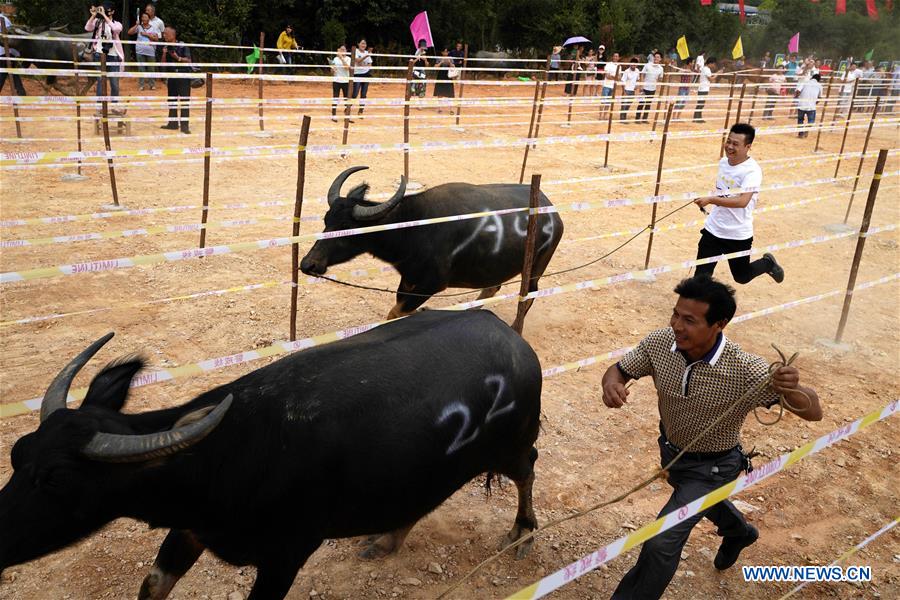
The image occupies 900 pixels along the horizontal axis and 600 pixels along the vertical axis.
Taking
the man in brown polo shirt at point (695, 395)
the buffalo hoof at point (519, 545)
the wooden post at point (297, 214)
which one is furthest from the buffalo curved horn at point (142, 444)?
the wooden post at point (297, 214)

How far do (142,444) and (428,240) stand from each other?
376 cm

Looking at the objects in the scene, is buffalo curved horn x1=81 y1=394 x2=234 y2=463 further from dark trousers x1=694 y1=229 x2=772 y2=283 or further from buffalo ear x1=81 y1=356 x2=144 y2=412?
dark trousers x1=694 y1=229 x2=772 y2=283

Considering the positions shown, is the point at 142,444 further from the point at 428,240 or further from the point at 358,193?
the point at 358,193

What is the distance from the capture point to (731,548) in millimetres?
3609

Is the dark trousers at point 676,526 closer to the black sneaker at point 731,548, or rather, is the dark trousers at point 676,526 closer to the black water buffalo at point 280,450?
the black sneaker at point 731,548

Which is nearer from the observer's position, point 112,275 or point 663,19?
point 112,275

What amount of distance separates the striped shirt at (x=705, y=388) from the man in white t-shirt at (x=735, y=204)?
2.94 m

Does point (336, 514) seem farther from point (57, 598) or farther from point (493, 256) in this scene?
point (493, 256)

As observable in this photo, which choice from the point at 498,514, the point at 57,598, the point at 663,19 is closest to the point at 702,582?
the point at 498,514

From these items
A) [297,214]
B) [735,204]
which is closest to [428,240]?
[297,214]

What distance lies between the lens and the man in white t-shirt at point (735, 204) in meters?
5.79

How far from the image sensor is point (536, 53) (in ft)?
105

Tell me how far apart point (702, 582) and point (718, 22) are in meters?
44.0

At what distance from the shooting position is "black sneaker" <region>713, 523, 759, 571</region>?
3521mm
